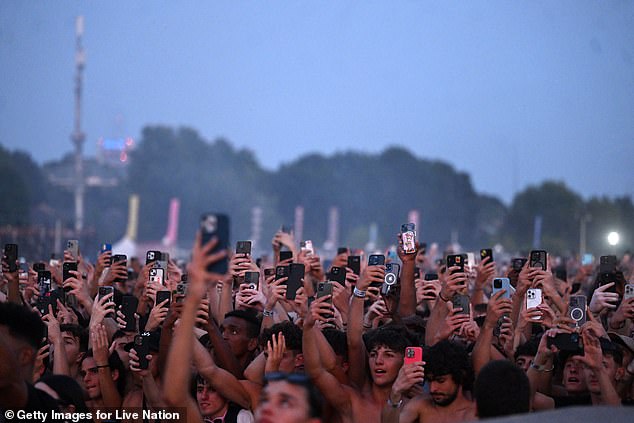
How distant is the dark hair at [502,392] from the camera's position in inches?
217

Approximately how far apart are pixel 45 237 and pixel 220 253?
Answer: 4780 centimetres

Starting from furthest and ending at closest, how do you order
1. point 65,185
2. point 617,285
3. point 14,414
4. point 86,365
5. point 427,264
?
point 65,185 < point 427,264 < point 617,285 < point 86,365 < point 14,414

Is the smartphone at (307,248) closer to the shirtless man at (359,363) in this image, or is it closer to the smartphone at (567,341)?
the shirtless man at (359,363)

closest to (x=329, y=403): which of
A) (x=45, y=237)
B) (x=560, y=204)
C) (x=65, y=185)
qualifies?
(x=45, y=237)

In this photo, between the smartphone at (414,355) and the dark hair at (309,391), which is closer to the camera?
the dark hair at (309,391)

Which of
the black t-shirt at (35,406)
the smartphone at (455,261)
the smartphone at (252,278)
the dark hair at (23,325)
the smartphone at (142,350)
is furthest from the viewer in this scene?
the smartphone at (252,278)

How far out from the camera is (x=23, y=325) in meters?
6.26

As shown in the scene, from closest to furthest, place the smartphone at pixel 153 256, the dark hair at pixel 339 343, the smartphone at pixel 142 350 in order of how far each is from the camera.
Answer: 1. the smartphone at pixel 142 350
2. the dark hair at pixel 339 343
3. the smartphone at pixel 153 256

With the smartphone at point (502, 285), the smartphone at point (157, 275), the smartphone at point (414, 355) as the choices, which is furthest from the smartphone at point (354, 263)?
the smartphone at point (414, 355)

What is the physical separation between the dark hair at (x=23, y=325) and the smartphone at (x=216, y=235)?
176 centimetres

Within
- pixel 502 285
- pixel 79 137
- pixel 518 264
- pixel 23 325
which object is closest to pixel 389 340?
pixel 502 285

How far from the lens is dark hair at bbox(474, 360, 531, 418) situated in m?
5.52

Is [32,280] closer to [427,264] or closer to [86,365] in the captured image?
[86,365]

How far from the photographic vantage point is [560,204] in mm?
99938
